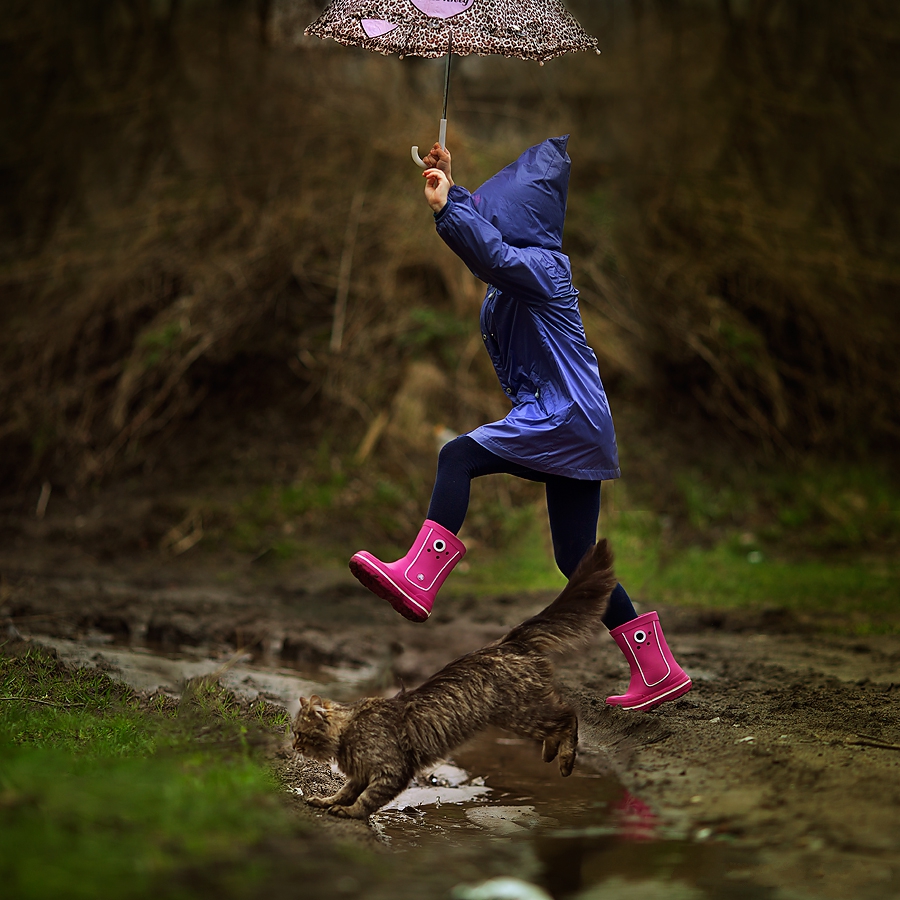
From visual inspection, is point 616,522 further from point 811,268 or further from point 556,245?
point 556,245

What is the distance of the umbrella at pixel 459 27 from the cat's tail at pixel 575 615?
192cm

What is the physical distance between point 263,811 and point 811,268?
9248 mm

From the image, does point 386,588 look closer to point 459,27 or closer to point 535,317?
point 535,317

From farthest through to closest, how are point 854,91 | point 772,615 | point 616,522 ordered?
point 854,91 → point 616,522 → point 772,615

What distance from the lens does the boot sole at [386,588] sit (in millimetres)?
3777

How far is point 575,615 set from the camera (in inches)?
152

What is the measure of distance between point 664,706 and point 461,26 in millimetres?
3344

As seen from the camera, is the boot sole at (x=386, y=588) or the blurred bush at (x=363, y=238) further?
the blurred bush at (x=363, y=238)

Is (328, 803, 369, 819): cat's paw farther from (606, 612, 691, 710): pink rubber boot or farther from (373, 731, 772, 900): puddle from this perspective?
(606, 612, 691, 710): pink rubber boot

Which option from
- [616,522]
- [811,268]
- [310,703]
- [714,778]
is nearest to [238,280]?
[616,522]

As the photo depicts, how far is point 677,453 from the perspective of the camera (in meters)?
9.80

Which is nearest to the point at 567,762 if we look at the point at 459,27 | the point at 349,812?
the point at 349,812

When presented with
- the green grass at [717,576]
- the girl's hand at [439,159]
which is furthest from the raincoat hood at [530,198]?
the green grass at [717,576]

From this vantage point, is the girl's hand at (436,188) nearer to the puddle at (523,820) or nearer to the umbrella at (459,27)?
Answer: the umbrella at (459,27)
